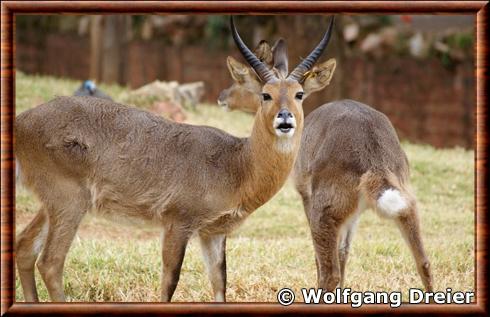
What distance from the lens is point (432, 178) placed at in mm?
11789

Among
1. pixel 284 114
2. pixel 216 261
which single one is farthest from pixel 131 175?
pixel 284 114

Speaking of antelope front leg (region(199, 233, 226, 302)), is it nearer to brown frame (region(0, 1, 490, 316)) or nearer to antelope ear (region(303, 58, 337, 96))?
brown frame (region(0, 1, 490, 316))

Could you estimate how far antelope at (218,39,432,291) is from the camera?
598cm


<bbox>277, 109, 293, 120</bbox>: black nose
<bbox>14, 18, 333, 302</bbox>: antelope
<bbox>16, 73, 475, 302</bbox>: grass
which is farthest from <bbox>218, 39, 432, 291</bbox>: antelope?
<bbox>16, 73, 475, 302</bbox>: grass

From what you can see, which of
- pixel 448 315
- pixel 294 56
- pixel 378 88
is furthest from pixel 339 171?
pixel 378 88

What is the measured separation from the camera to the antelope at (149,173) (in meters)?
5.93

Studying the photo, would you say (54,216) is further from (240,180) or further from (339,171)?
(339,171)

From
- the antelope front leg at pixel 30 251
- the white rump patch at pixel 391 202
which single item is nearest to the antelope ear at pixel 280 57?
the white rump patch at pixel 391 202

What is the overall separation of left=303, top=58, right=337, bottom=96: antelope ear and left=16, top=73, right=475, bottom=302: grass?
163cm

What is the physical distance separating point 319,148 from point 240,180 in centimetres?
78

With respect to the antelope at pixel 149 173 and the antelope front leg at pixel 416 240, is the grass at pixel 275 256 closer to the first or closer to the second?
the antelope at pixel 149 173

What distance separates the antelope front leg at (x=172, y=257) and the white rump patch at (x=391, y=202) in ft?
4.52

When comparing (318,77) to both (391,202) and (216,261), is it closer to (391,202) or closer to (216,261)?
(391,202)

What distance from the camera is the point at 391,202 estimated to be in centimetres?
586
